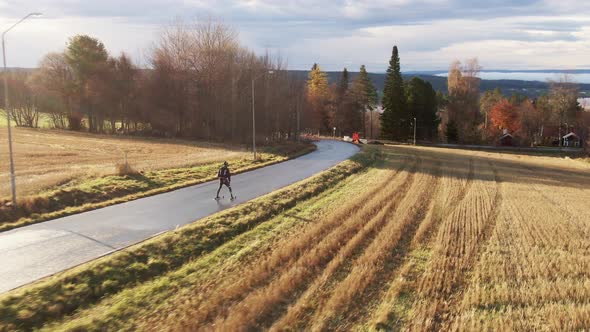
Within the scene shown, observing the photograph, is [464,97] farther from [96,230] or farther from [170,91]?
[96,230]

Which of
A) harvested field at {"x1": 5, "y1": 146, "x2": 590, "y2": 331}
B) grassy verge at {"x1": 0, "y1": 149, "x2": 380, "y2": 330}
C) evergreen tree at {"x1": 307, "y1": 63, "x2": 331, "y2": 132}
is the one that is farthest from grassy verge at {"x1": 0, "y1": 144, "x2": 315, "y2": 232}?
evergreen tree at {"x1": 307, "y1": 63, "x2": 331, "y2": 132}

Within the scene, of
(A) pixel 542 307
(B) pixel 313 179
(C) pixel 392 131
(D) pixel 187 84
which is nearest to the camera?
(A) pixel 542 307

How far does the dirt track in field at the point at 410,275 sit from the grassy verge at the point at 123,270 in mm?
1558

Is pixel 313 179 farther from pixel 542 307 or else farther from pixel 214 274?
pixel 542 307

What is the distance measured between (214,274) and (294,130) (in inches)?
2360

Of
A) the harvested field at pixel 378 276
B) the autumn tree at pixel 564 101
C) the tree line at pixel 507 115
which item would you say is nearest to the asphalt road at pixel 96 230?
the harvested field at pixel 378 276

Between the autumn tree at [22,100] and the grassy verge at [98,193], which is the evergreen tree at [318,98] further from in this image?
the grassy verge at [98,193]

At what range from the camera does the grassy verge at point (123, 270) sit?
8508 millimetres

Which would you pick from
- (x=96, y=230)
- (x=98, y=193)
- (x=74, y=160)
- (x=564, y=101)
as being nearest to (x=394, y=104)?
(x=564, y=101)

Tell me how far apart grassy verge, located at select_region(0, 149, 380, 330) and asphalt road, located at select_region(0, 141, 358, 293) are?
0.69 m

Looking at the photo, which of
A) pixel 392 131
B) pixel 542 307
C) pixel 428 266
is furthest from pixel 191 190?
pixel 392 131

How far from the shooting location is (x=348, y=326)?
8.36m

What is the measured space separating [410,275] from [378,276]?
0.81 metres

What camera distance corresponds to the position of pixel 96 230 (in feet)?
45.0
